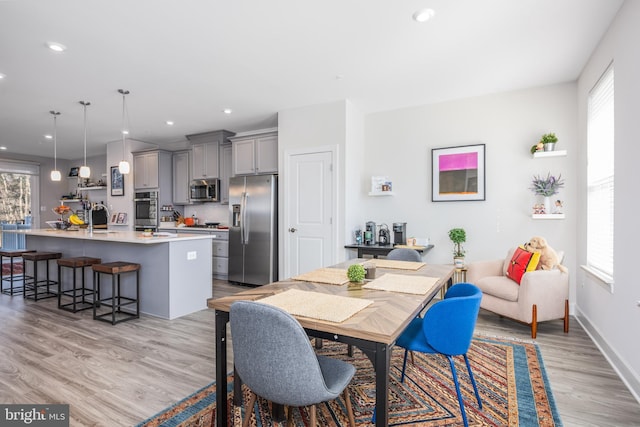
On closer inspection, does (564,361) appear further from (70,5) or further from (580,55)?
(70,5)

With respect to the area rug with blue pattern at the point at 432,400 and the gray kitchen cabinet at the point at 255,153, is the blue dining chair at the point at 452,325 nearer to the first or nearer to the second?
the area rug with blue pattern at the point at 432,400

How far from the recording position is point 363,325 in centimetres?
131

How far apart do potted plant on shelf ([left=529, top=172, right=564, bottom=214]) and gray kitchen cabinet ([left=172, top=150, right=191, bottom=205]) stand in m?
5.70

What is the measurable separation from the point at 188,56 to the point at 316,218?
2423mm

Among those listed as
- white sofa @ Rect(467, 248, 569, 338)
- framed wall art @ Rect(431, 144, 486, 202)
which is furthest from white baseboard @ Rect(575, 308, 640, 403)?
framed wall art @ Rect(431, 144, 486, 202)

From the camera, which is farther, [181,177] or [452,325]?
[181,177]

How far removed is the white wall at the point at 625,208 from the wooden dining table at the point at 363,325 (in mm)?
1288

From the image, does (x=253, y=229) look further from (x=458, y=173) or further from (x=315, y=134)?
(x=458, y=173)

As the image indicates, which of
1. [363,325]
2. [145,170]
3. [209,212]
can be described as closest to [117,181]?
[145,170]

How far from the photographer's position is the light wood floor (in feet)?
6.51

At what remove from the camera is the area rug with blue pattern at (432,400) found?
1842 millimetres

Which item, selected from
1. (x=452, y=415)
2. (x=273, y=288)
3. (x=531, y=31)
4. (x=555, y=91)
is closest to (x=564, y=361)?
(x=452, y=415)

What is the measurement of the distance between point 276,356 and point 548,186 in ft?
12.5

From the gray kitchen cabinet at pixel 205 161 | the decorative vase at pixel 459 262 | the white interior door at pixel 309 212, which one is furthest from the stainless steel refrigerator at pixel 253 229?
the decorative vase at pixel 459 262
